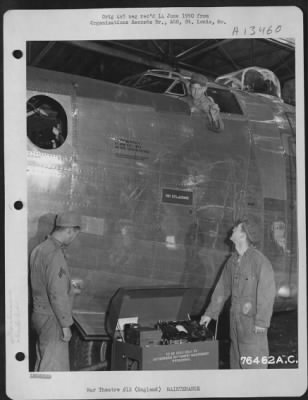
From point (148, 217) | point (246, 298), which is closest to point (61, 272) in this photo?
point (148, 217)

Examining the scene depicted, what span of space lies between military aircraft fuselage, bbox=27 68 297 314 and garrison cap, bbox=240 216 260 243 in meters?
0.02

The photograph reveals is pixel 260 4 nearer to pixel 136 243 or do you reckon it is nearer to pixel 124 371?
pixel 136 243

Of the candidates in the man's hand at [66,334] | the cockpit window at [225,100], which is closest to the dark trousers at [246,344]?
the man's hand at [66,334]

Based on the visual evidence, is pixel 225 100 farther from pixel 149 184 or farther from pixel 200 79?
pixel 149 184

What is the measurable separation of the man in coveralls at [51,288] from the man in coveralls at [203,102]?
47 centimetres

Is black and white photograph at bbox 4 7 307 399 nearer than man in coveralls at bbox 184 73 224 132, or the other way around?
black and white photograph at bbox 4 7 307 399

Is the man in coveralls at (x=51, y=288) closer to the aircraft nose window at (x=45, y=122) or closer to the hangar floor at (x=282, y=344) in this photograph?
the aircraft nose window at (x=45, y=122)

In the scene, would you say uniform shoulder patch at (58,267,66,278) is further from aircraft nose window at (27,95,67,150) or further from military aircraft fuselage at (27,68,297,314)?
aircraft nose window at (27,95,67,150)

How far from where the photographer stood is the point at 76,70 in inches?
64.6

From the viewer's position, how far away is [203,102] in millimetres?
1670

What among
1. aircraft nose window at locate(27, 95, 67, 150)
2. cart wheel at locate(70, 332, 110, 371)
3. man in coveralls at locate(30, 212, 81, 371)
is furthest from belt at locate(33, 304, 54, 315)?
aircraft nose window at locate(27, 95, 67, 150)

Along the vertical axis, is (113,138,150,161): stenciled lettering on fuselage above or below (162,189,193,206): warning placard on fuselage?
above

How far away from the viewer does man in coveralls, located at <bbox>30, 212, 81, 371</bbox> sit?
1.53m

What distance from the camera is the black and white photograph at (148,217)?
1529mm
